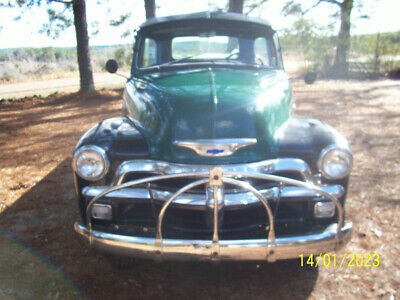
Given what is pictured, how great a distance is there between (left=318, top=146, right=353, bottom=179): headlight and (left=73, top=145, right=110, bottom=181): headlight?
1439 mm

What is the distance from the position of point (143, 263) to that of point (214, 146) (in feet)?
3.85

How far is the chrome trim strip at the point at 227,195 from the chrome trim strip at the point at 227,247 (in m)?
0.24

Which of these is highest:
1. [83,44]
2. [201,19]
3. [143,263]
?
[201,19]

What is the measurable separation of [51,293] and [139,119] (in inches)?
55.2

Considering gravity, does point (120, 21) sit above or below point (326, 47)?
above

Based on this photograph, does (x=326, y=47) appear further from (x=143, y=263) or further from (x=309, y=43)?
(x=143, y=263)

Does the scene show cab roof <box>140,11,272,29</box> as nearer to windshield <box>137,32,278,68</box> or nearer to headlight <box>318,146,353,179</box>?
windshield <box>137,32,278,68</box>

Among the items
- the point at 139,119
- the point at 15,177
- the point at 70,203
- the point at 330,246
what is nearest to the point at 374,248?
the point at 330,246

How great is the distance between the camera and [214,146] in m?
2.20

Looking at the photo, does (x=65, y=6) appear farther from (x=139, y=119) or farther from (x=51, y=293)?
(x=51, y=293)

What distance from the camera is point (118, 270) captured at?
2604 millimetres

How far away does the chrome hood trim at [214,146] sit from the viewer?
2.20m

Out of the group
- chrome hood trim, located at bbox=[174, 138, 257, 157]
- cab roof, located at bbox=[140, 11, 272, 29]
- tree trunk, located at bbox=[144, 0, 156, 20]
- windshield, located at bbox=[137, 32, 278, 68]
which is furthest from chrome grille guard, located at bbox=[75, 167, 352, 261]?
tree trunk, located at bbox=[144, 0, 156, 20]

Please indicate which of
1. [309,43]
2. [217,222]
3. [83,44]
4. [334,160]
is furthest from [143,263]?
[309,43]
